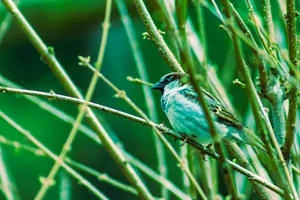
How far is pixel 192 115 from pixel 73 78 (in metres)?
4.38

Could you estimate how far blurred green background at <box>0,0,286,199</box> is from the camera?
6344mm

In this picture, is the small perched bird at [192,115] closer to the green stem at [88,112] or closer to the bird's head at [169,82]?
the bird's head at [169,82]

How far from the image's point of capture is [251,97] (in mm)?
1564

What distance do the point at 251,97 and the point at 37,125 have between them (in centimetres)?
505

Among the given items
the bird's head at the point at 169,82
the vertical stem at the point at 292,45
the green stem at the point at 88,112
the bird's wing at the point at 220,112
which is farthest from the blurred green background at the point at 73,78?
the vertical stem at the point at 292,45

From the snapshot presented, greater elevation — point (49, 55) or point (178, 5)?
point (49, 55)

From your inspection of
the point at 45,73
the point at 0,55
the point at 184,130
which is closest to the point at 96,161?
the point at 45,73

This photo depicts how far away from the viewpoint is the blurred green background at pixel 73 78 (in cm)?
634

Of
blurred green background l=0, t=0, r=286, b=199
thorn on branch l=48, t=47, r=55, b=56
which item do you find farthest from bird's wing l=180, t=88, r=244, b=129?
blurred green background l=0, t=0, r=286, b=199

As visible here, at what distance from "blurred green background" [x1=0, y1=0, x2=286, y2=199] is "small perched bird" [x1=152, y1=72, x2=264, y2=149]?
116 inches

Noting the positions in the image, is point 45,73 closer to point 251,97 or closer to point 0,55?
point 0,55

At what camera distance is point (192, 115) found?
2842 millimetres

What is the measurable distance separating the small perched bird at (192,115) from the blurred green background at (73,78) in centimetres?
295

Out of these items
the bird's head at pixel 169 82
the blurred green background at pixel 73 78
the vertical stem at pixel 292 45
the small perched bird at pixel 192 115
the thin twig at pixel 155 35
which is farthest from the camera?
the blurred green background at pixel 73 78
